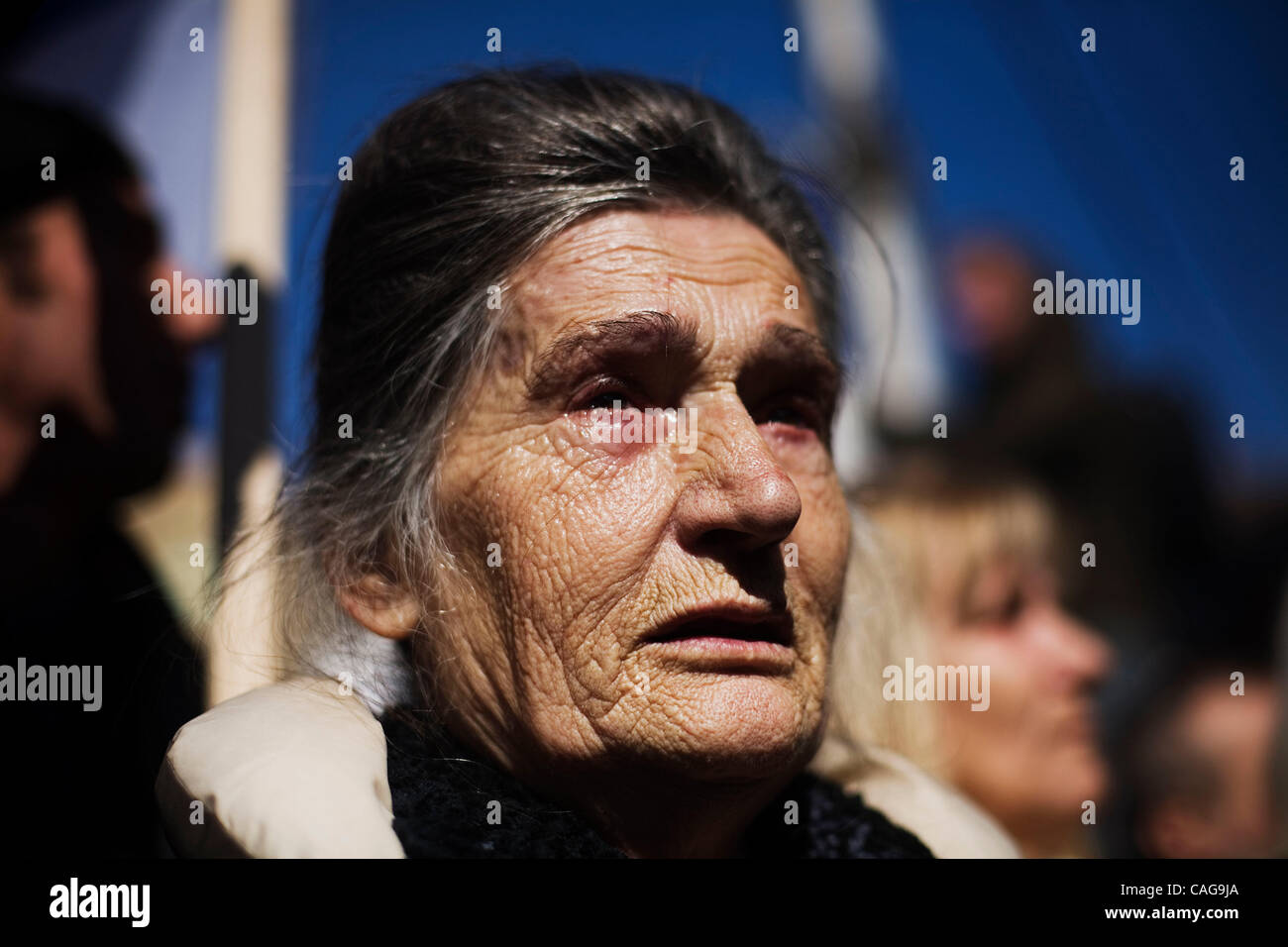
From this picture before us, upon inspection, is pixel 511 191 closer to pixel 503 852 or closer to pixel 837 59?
pixel 503 852

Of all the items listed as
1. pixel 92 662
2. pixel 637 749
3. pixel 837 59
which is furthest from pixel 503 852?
pixel 837 59

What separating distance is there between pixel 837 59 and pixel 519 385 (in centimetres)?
496

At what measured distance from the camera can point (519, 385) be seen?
166 cm

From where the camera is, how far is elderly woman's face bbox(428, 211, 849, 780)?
154 cm

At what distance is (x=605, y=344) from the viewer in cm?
161

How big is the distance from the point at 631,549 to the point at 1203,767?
2418 mm

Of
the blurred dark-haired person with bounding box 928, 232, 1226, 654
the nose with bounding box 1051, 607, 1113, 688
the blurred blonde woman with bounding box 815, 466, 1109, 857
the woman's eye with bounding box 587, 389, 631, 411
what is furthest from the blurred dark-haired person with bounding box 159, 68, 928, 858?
the blurred dark-haired person with bounding box 928, 232, 1226, 654

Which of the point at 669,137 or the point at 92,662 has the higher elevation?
the point at 669,137

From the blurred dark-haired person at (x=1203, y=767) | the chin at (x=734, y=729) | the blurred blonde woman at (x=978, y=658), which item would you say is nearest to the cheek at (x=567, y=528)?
the chin at (x=734, y=729)

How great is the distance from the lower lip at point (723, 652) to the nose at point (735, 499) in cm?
14

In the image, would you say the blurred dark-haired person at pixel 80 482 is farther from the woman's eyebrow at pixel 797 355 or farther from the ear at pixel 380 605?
the woman's eyebrow at pixel 797 355

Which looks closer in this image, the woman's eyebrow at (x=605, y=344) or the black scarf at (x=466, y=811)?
the black scarf at (x=466, y=811)

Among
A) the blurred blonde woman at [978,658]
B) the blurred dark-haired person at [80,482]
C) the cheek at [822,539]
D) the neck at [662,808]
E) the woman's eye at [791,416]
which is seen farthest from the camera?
the blurred blonde woman at [978,658]

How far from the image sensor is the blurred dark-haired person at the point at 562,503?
1545 mm
